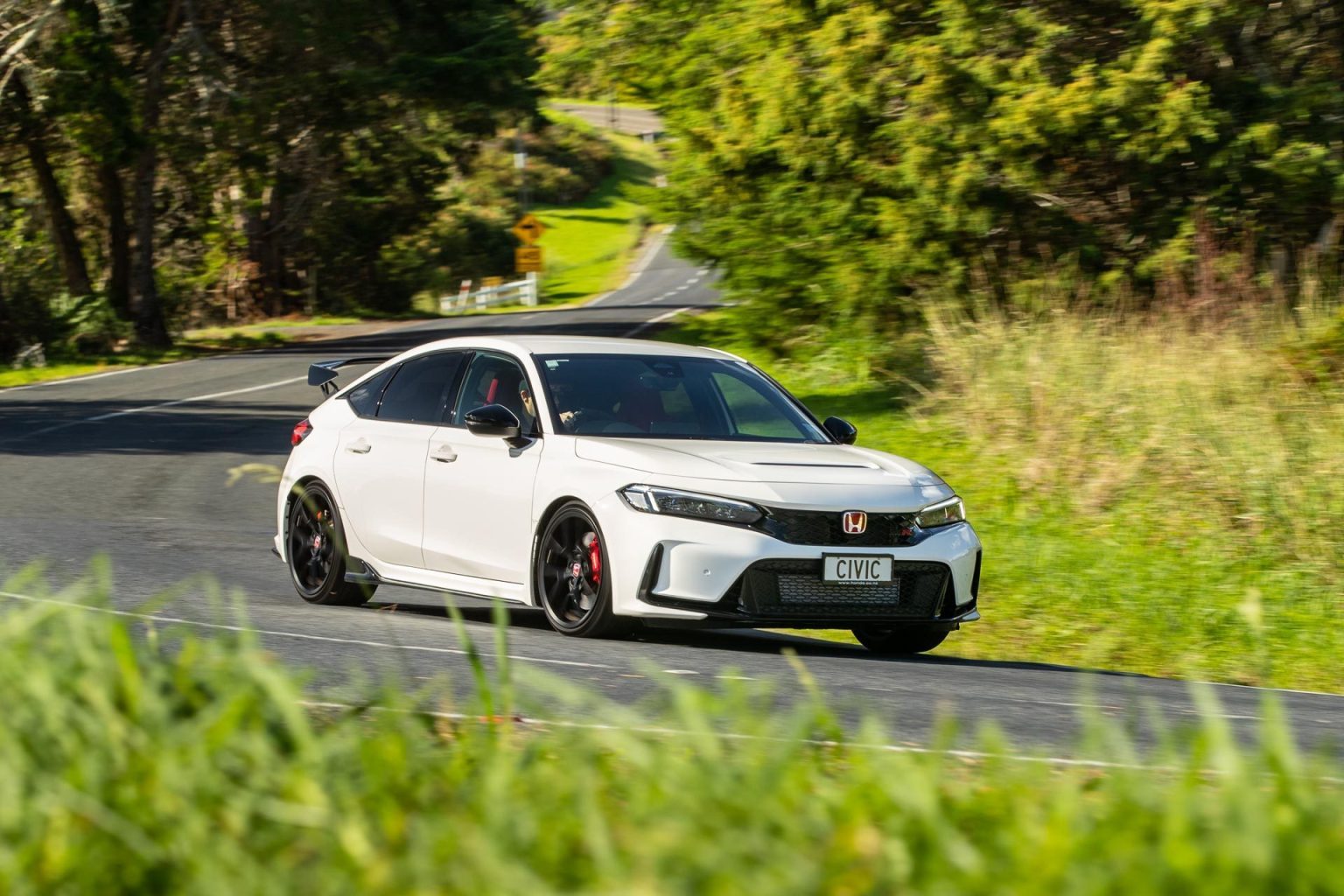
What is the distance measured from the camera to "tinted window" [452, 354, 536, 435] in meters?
9.66

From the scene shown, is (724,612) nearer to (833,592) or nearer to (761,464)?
(833,592)

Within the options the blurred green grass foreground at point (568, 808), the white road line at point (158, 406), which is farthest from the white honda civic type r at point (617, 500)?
the white road line at point (158, 406)

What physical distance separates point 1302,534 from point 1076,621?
2142 mm

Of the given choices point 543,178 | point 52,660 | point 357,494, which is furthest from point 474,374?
point 543,178

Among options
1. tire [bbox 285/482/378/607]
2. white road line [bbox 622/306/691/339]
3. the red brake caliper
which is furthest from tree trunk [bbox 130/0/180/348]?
the red brake caliper

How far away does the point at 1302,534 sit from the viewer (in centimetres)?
1245

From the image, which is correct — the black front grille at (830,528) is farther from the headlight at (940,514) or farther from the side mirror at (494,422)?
the side mirror at (494,422)

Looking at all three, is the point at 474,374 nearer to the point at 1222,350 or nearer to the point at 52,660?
the point at 52,660

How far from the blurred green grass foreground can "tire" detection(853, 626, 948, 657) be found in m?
5.08

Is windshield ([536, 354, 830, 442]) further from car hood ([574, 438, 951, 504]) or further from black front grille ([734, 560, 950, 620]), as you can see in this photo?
black front grille ([734, 560, 950, 620])

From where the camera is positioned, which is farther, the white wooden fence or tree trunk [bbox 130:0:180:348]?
the white wooden fence

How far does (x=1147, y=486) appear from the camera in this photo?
13.8m

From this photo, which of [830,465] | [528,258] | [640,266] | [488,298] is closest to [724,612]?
[830,465]

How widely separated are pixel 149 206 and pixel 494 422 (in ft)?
98.8
